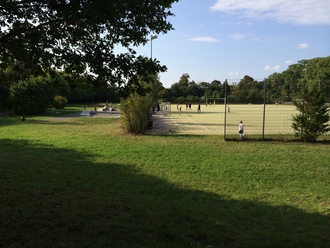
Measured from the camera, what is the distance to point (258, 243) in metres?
4.32

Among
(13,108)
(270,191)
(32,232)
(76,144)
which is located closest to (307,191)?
(270,191)

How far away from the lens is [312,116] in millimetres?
15688

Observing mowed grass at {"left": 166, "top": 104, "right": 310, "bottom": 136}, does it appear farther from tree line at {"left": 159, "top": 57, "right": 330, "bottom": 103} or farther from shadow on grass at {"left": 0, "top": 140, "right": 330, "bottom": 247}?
shadow on grass at {"left": 0, "top": 140, "right": 330, "bottom": 247}

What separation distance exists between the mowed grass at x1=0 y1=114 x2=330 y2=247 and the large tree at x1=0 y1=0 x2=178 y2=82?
7.58 ft

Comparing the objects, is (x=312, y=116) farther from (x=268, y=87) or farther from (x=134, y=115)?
(x=134, y=115)

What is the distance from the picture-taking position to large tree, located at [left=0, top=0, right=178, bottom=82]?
3.97 meters

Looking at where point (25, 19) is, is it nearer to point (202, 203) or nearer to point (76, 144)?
point (202, 203)

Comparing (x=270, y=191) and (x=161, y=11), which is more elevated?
(x=161, y=11)

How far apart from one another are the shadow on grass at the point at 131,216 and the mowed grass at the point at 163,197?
15 millimetres

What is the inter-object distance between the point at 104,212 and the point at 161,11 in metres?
3.39

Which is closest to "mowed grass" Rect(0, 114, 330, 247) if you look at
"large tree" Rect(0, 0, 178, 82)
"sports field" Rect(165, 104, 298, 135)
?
"large tree" Rect(0, 0, 178, 82)

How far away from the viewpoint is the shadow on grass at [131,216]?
13.9ft

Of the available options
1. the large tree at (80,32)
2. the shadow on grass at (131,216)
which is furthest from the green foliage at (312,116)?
the large tree at (80,32)

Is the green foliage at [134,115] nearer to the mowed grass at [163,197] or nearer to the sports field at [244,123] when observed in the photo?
the sports field at [244,123]
